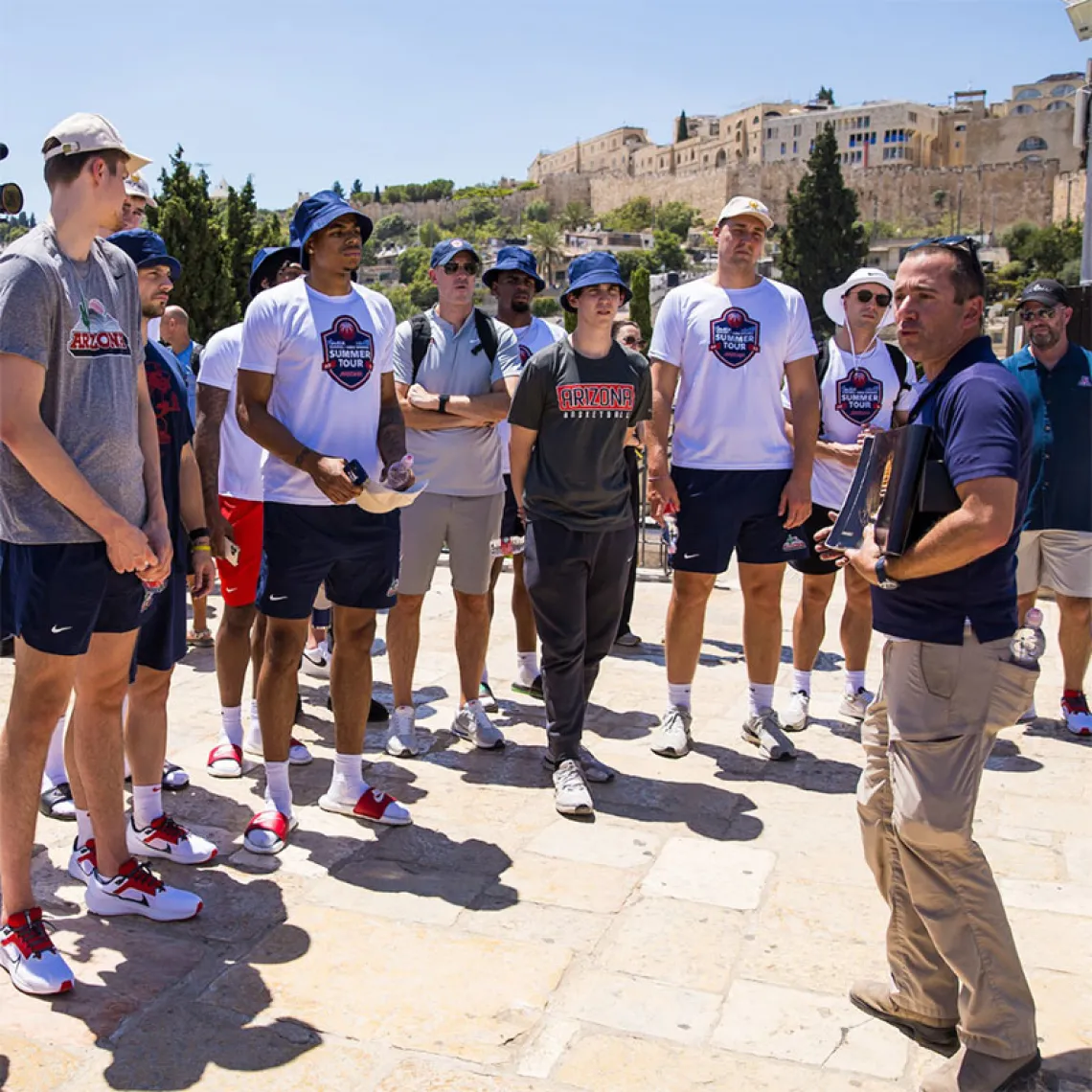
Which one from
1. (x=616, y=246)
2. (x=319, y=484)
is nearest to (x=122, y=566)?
(x=319, y=484)

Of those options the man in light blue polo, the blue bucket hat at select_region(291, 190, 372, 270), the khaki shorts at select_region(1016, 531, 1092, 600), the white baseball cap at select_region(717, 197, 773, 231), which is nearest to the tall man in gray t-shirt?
the blue bucket hat at select_region(291, 190, 372, 270)

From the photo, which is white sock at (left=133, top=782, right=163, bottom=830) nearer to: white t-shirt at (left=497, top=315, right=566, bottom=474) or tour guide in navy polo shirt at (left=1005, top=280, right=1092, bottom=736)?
white t-shirt at (left=497, top=315, right=566, bottom=474)

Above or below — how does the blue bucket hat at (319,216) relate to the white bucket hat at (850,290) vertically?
above

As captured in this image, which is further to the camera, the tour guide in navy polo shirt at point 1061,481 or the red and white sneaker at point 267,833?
the tour guide in navy polo shirt at point 1061,481

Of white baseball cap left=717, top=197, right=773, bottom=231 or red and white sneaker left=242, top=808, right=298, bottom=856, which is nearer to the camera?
red and white sneaker left=242, top=808, right=298, bottom=856

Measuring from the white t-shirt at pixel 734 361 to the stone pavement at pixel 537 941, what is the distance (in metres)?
1.22

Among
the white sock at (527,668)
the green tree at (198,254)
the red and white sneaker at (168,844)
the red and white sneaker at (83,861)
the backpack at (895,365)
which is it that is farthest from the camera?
the green tree at (198,254)

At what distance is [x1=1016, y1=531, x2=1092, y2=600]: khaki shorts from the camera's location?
5207 mm

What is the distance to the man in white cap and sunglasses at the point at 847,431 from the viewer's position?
5.24 metres

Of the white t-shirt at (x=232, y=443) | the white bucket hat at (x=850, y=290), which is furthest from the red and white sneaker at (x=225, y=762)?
the white bucket hat at (x=850, y=290)

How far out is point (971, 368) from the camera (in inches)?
99.2

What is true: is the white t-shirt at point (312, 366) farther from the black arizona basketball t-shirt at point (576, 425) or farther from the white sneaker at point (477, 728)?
the white sneaker at point (477, 728)

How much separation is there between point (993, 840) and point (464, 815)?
175cm

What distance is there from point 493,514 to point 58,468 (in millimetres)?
2339
